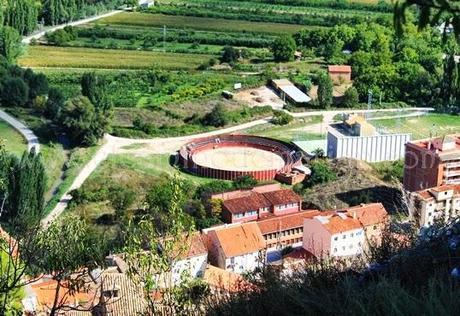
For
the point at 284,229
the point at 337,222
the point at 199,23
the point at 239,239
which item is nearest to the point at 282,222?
the point at 284,229

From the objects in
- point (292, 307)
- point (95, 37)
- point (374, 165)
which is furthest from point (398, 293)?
point (95, 37)

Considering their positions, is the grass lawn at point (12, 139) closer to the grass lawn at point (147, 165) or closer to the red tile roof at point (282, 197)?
the grass lawn at point (147, 165)

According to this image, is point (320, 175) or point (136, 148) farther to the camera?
point (136, 148)

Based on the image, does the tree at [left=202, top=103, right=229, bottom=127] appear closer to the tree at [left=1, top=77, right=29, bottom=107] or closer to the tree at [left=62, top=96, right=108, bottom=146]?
the tree at [left=62, top=96, right=108, bottom=146]

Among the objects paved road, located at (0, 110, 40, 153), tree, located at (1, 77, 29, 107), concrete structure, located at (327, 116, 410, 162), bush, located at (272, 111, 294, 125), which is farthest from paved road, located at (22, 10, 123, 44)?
concrete structure, located at (327, 116, 410, 162)

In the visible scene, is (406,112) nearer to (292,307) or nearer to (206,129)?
(206,129)

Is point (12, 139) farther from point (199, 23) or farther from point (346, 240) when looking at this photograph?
point (199, 23)

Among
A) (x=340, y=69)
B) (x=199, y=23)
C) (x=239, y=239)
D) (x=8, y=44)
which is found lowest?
(x=239, y=239)
